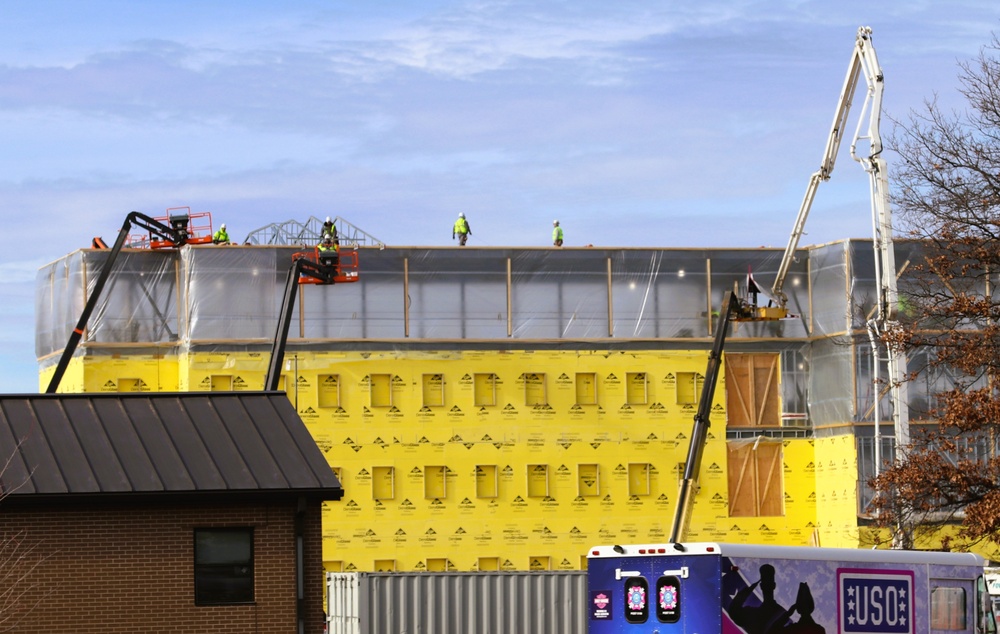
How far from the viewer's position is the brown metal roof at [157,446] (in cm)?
2750

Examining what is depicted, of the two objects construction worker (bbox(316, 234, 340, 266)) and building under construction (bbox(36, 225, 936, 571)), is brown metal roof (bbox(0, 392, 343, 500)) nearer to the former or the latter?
construction worker (bbox(316, 234, 340, 266))

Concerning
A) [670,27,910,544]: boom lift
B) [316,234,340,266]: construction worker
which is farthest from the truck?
[316,234,340,266]: construction worker

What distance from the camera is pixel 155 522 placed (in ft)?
91.8

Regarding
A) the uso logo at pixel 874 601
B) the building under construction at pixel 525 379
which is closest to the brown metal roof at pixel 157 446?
the uso logo at pixel 874 601

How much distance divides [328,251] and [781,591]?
3333 cm

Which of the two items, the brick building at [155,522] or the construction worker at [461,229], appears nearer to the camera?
the brick building at [155,522]

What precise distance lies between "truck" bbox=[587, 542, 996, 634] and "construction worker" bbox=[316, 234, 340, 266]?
31379mm

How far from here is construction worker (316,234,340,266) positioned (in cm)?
5400

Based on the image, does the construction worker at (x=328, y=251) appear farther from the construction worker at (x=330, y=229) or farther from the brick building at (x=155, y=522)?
the brick building at (x=155, y=522)

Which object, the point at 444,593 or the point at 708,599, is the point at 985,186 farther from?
the point at 444,593

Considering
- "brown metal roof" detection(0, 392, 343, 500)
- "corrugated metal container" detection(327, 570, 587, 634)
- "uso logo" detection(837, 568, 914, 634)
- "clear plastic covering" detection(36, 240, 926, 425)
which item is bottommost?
"corrugated metal container" detection(327, 570, 587, 634)

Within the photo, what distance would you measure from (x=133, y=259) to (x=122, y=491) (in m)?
33.6

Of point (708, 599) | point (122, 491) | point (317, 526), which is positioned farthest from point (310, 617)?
point (708, 599)

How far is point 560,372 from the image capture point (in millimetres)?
60438
